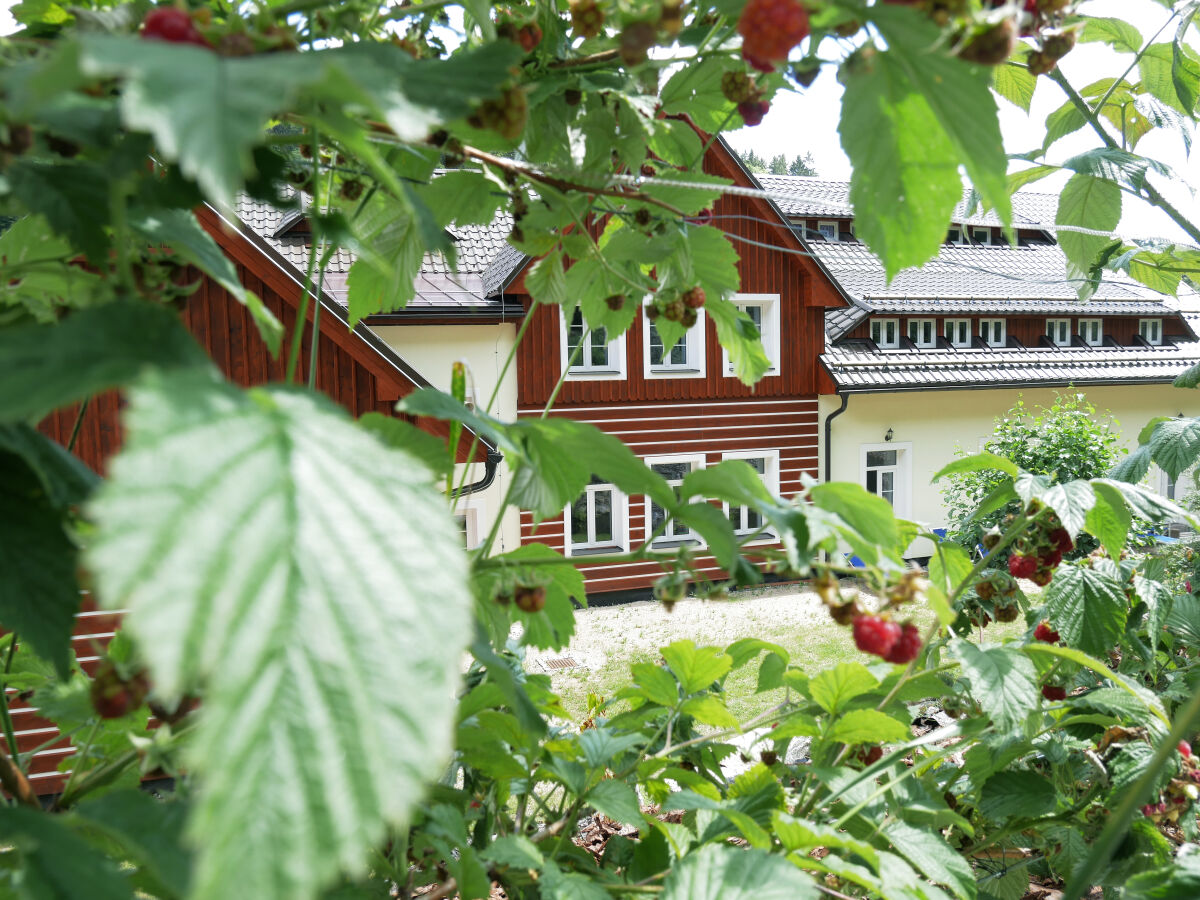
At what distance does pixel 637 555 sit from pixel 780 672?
83cm

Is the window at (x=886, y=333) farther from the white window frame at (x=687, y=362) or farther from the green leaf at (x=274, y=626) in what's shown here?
the green leaf at (x=274, y=626)

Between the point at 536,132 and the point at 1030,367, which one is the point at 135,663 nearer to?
the point at 536,132

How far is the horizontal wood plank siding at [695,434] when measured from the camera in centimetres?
1071

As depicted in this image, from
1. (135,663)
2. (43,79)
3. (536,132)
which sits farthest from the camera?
(536,132)

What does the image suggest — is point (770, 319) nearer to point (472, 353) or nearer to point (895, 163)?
point (472, 353)

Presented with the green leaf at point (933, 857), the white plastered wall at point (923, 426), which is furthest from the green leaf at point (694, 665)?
the white plastered wall at point (923, 426)

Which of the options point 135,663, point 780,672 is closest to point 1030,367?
point 780,672

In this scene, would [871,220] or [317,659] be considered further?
[871,220]

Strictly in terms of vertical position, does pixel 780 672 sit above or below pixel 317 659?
below

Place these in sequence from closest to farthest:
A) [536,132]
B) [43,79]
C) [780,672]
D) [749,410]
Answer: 1. [43,79]
2. [536,132]
3. [780,672]
4. [749,410]

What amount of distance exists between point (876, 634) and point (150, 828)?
1.87 ft

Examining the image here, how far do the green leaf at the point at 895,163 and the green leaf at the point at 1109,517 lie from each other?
726 mm

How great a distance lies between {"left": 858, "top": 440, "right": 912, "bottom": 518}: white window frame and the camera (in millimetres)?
12531

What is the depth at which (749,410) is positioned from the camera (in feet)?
38.9
